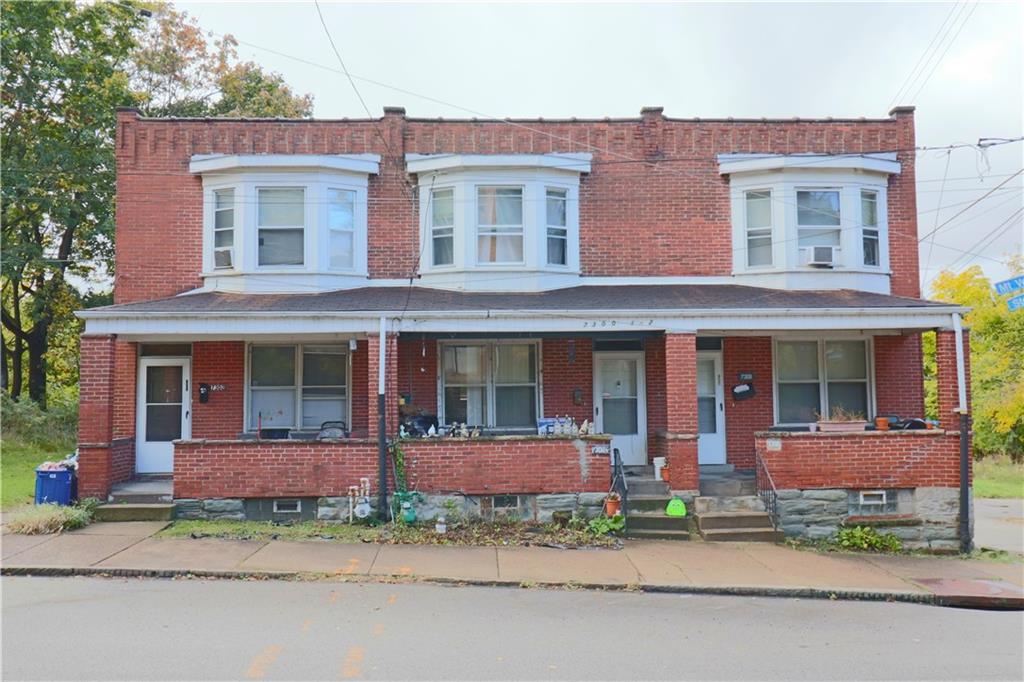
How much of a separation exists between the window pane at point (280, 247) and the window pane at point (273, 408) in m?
2.35

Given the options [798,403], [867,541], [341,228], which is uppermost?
[341,228]

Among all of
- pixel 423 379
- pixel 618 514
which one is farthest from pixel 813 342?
pixel 423 379

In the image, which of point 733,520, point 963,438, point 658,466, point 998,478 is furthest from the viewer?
point 998,478

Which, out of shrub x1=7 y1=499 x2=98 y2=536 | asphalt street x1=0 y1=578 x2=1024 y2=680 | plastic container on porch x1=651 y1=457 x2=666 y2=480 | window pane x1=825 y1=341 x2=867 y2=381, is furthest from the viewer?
window pane x1=825 y1=341 x2=867 y2=381

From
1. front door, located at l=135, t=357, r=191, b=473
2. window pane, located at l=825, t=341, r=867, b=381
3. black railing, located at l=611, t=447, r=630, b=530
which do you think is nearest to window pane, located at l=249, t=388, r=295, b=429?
front door, located at l=135, t=357, r=191, b=473

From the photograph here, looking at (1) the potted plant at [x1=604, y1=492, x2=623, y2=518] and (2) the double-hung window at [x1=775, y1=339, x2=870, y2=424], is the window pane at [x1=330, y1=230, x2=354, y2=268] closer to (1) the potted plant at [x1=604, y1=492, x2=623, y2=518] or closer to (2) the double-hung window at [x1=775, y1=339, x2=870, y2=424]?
(1) the potted plant at [x1=604, y1=492, x2=623, y2=518]

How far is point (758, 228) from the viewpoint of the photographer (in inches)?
565

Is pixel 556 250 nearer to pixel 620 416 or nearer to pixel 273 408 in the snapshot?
pixel 620 416

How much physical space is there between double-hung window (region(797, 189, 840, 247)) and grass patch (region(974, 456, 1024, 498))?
11722mm

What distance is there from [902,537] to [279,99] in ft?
78.5

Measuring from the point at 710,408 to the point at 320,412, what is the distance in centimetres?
719

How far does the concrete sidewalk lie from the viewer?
8.90 meters

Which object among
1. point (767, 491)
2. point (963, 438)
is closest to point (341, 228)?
point (767, 491)

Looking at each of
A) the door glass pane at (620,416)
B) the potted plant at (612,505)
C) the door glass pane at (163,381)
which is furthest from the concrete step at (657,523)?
the door glass pane at (163,381)
